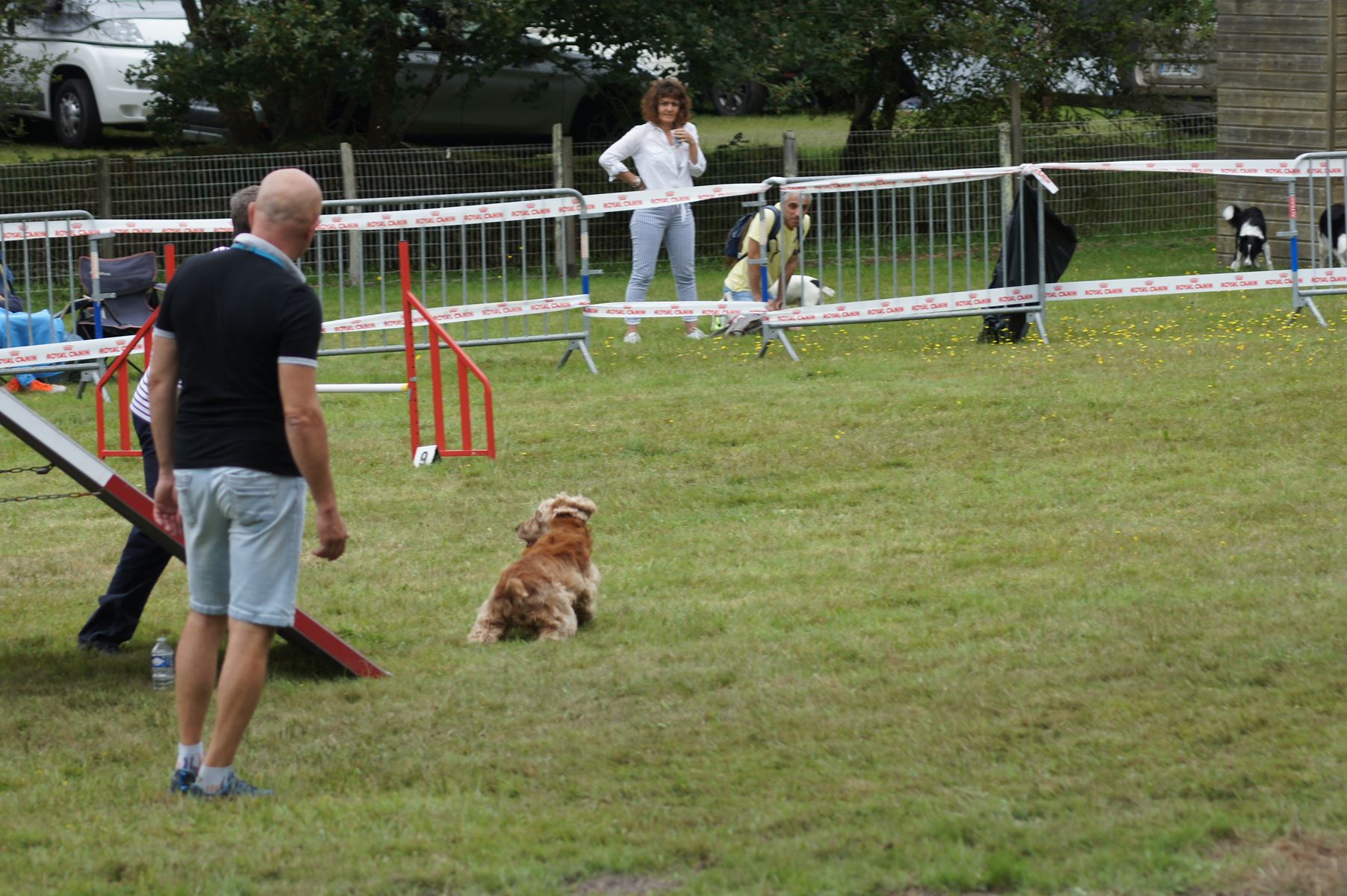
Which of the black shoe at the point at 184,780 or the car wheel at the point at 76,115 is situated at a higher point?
the car wheel at the point at 76,115

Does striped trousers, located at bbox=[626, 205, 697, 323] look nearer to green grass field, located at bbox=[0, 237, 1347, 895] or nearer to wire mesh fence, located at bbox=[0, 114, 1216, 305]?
green grass field, located at bbox=[0, 237, 1347, 895]

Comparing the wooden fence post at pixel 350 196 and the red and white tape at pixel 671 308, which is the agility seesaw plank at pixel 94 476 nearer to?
the red and white tape at pixel 671 308

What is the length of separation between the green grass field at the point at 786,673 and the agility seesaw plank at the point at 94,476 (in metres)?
0.27

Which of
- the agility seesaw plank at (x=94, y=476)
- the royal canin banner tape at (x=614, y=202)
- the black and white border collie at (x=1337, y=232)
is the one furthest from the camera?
the black and white border collie at (x=1337, y=232)

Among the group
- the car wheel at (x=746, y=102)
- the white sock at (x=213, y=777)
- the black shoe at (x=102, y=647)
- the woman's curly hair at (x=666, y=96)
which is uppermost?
the car wheel at (x=746, y=102)

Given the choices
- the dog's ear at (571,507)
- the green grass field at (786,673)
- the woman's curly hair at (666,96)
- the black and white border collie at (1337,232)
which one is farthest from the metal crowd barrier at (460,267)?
the black and white border collie at (1337,232)

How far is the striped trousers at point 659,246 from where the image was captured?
12977mm

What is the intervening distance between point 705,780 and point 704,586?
223 centimetres

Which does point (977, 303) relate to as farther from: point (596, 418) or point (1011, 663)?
point (1011, 663)

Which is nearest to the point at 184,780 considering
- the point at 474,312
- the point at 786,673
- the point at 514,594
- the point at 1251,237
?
the point at 514,594

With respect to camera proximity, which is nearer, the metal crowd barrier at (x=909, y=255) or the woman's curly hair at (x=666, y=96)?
the metal crowd barrier at (x=909, y=255)

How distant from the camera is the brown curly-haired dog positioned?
605cm

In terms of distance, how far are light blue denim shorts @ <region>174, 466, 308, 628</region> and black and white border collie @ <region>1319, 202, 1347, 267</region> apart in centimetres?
1165

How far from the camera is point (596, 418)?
1025cm
